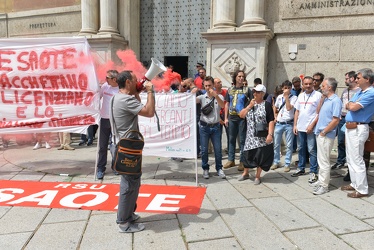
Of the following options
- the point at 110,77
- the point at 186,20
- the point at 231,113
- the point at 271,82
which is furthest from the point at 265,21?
the point at 110,77

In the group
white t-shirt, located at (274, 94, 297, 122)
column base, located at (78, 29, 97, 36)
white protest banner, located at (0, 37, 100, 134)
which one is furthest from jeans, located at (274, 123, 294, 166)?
column base, located at (78, 29, 97, 36)

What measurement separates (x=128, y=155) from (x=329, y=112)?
10.9 ft

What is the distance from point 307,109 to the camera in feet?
18.6

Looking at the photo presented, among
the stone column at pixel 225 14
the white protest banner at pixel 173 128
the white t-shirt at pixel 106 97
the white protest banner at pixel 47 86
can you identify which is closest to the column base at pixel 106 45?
the stone column at pixel 225 14

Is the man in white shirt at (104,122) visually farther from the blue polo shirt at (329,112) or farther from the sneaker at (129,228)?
the blue polo shirt at (329,112)

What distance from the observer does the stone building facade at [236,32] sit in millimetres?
7871

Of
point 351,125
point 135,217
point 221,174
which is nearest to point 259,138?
point 221,174

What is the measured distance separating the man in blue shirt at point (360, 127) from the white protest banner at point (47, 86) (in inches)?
167

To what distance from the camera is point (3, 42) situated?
5.51 metres

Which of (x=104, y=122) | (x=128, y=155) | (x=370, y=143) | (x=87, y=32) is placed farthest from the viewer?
(x=87, y=32)

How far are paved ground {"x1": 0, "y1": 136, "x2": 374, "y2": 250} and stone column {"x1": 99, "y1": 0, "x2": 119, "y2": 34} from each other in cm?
637

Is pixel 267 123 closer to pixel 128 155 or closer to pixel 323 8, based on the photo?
pixel 128 155

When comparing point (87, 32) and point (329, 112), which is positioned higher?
point (87, 32)

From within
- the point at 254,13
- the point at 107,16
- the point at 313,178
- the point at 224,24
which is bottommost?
the point at 313,178
